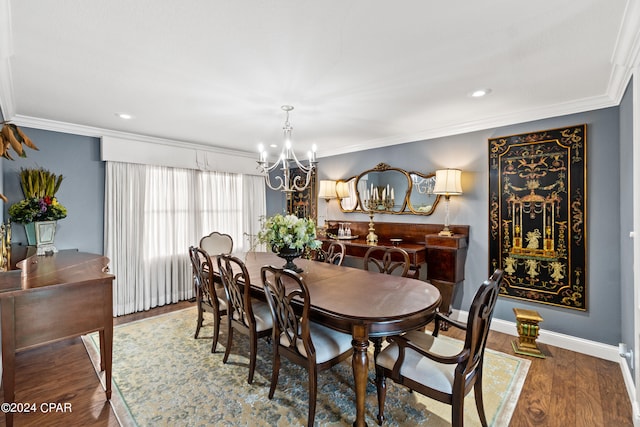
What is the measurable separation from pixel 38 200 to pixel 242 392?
281 centimetres

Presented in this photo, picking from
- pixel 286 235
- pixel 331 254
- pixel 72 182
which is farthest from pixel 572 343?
pixel 72 182

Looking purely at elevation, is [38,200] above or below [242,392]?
above

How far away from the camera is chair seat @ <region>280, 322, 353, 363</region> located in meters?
1.94

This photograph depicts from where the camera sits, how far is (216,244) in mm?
4402

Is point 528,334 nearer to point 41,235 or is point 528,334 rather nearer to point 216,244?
point 216,244

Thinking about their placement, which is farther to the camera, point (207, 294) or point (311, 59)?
point (207, 294)

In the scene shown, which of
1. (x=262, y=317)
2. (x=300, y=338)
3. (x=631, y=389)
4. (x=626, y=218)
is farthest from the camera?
(x=262, y=317)

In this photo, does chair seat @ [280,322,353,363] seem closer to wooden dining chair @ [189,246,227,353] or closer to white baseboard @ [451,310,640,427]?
wooden dining chair @ [189,246,227,353]

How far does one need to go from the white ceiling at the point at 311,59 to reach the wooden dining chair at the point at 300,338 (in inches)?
57.2

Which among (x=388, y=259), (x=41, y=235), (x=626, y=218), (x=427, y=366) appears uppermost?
(x=626, y=218)

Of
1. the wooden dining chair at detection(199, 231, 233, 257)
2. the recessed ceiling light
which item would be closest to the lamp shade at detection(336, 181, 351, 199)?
the wooden dining chair at detection(199, 231, 233, 257)

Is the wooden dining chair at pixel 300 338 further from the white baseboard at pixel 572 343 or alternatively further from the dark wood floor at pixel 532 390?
the white baseboard at pixel 572 343

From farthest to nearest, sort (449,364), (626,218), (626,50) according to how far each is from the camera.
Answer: (626,218) < (626,50) < (449,364)

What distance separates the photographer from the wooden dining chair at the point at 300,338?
1.85 metres
